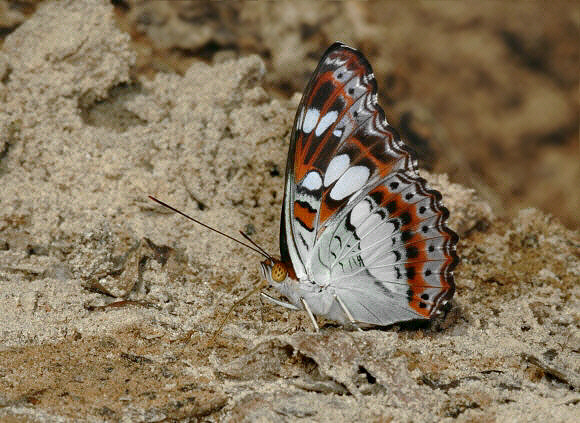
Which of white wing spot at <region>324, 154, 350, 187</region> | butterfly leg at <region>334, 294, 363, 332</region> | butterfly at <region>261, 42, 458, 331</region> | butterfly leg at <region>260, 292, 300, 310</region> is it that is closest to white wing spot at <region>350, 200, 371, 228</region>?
butterfly at <region>261, 42, 458, 331</region>

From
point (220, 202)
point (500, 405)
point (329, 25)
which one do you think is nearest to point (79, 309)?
point (220, 202)

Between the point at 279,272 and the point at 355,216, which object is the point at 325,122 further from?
the point at 279,272

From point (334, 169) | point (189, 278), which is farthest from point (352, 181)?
point (189, 278)

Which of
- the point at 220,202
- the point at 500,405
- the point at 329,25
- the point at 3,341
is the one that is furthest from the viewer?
the point at 329,25

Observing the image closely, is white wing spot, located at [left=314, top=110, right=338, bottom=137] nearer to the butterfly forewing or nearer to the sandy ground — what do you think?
the butterfly forewing

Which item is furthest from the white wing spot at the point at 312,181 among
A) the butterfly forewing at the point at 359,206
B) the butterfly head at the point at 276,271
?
the butterfly head at the point at 276,271

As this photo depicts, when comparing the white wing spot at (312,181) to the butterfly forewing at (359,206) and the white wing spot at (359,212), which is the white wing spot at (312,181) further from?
the white wing spot at (359,212)

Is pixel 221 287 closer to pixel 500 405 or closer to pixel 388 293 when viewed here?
pixel 388 293
